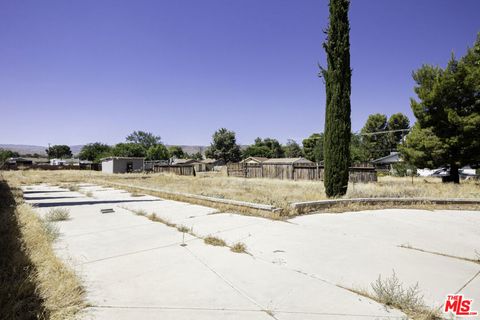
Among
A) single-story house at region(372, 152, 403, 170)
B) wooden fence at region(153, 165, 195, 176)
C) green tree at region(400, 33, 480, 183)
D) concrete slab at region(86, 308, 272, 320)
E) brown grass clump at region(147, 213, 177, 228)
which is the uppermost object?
green tree at region(400, 33, 480, 183)

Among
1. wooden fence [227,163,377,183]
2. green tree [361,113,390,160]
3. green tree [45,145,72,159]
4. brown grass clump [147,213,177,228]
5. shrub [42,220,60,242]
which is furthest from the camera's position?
green tree [45,145,72,159]

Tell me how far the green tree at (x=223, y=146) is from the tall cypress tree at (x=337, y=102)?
61575 mm

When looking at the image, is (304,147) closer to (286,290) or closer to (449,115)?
(449,115)

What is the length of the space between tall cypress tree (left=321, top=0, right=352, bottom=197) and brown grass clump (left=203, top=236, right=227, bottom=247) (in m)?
7.19

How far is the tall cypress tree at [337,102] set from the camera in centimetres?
1093

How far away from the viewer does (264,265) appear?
12.9ft

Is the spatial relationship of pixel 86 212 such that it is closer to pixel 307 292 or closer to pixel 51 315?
pixel 51 315

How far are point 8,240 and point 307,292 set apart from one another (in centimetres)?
520

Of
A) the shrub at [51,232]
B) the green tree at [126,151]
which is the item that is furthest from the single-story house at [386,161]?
the green tree at [126,151]

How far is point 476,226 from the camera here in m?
6.41

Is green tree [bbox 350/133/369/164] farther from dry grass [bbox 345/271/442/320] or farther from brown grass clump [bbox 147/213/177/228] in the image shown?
dry grass [bbox 345/271/442/320]

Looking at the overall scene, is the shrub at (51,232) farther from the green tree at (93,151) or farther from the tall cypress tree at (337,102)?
the green tree at (93,151)

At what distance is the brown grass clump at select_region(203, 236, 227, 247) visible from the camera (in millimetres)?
4887

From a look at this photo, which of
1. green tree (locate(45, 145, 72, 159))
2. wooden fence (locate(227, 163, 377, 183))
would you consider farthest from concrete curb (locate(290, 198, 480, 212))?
green tree (locate(45, 145, 72, 159))
